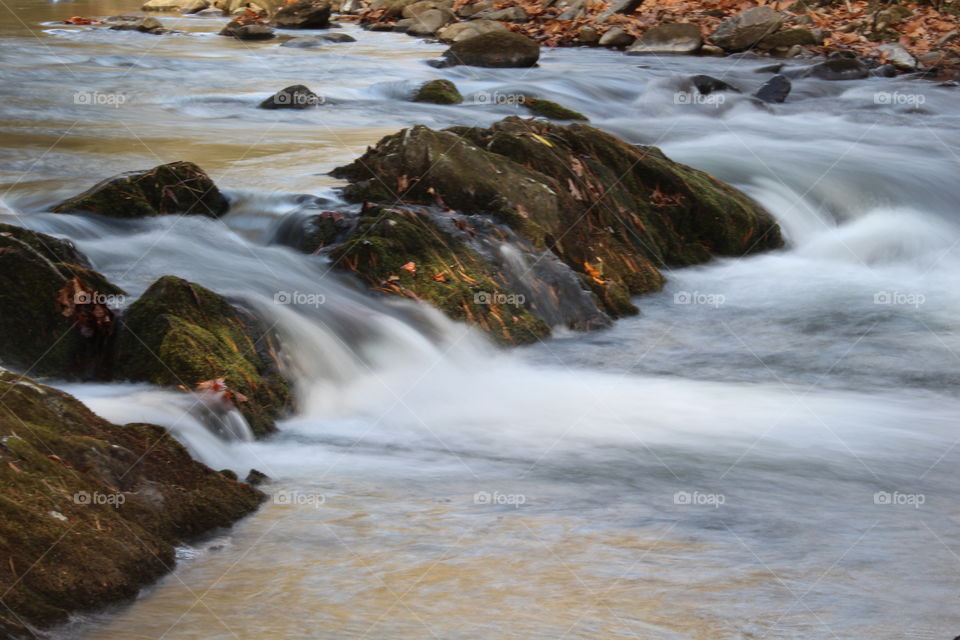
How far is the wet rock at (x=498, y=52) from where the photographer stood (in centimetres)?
1644

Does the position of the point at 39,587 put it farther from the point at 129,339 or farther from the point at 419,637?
the point at 129,339

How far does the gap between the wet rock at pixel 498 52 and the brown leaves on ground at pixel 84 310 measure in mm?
12004

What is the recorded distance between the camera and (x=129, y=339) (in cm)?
492

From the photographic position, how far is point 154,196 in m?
7.18

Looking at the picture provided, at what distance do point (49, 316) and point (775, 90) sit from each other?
38.7ft

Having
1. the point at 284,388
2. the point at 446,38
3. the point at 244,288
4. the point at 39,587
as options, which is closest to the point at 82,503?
the point at 39,587

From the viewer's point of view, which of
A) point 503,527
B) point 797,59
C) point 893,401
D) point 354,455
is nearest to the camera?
point 503,527

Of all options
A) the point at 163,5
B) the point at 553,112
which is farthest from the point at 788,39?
the point at 163,5

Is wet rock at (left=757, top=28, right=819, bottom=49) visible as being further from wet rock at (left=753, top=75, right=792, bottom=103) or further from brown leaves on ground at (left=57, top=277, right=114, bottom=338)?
brown leaves on ground at (left=57, top=277, right=114, bottom=338)

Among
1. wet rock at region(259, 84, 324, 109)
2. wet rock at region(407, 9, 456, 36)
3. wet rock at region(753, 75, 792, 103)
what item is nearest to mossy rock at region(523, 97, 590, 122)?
wet rock at region(259, 84, 324, 109)

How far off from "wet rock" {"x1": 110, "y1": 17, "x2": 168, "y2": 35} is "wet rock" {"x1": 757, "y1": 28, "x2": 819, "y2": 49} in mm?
11606

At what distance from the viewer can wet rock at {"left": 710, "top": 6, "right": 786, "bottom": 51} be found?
18703 mm

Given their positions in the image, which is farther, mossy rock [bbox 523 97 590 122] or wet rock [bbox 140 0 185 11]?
wet rock [bbox 140 0 185 11]

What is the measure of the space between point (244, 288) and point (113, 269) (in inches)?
29.0
